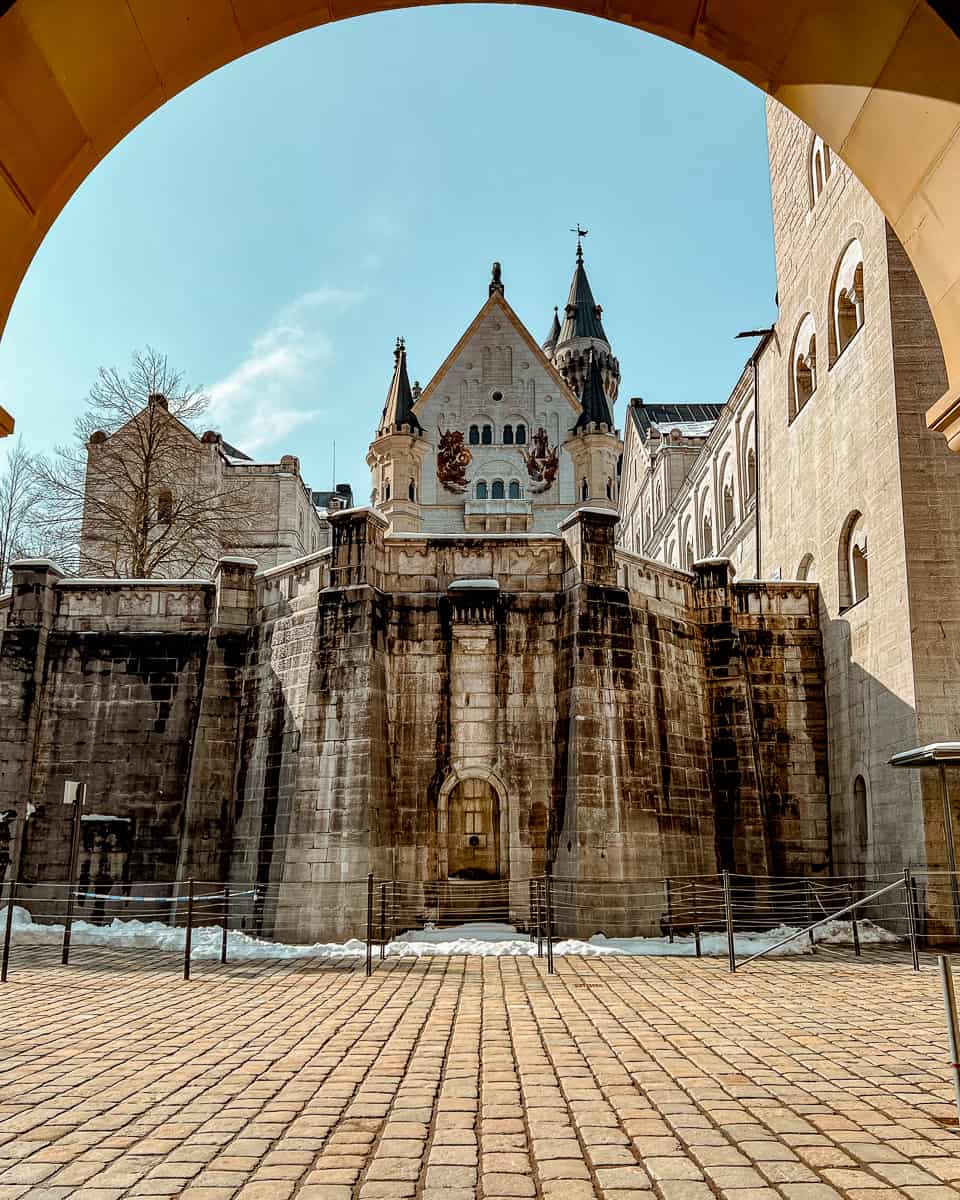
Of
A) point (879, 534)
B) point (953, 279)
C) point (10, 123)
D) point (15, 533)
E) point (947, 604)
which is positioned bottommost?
point (953, 279)

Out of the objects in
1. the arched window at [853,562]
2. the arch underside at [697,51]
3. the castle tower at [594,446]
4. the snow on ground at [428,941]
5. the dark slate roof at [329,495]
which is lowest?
the snow on ground at [428,941]

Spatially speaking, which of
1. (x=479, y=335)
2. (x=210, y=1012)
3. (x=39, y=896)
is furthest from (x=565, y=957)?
(x=479, y=335)

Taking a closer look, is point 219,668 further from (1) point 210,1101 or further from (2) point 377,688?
(1) point 210,1101

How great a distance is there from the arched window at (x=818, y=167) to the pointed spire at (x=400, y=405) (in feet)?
82.8

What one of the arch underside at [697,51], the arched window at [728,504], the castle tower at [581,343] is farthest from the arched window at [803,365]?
the castle tower at [581,343]

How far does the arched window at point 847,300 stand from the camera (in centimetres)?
2180

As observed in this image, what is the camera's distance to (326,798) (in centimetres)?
1858

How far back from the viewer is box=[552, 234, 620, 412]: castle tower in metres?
70.5

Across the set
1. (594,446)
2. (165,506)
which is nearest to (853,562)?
(165,506)

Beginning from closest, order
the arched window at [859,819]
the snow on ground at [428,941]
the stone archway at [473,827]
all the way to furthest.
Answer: the snow on ground at [428,941], the stone archway at [473,827], the arched window at [859,819]

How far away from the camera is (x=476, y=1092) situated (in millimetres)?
6973

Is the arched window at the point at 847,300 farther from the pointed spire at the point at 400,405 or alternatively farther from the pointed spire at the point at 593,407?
the pointed spire at the point at 400,405

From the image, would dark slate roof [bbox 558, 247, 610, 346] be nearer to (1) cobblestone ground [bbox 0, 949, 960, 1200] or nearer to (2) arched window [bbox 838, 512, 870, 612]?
(2) arched window [bbox 838, 512, 870, 612]

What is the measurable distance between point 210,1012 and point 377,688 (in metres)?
9.06
